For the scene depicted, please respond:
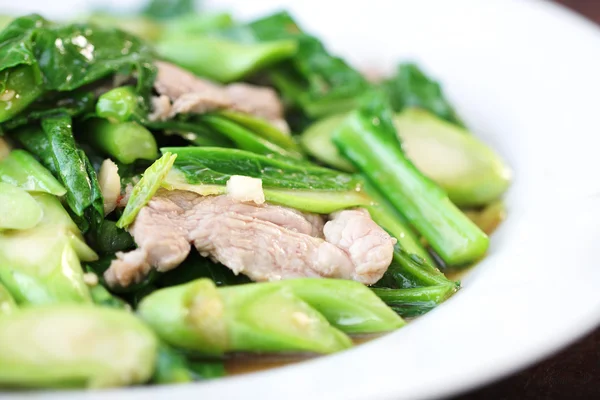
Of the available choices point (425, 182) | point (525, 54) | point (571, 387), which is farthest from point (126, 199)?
point (525, 54)

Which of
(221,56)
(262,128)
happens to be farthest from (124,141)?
(221,56)

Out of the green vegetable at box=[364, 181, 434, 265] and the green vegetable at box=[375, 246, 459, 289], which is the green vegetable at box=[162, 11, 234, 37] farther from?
the green vegetable at box=[375, 246, 459, 289]

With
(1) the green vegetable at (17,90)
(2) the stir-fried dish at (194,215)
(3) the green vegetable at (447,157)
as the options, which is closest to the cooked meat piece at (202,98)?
(2) the stir-fried dish at (194,215)

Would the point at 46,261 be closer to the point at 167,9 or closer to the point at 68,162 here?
the point at 68,162

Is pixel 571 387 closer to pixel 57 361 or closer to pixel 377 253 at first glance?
pixel 377 253

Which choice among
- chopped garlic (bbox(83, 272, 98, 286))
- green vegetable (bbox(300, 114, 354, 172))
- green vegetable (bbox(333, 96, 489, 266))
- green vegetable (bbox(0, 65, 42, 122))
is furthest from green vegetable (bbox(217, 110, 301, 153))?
chopped garlic (bbox(83, 272, 98, 286))
